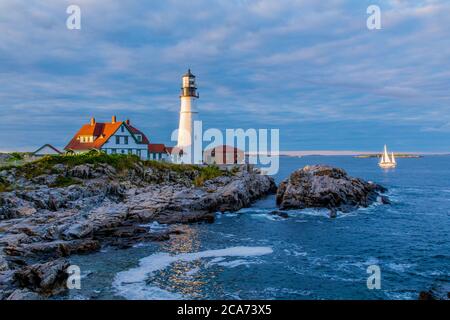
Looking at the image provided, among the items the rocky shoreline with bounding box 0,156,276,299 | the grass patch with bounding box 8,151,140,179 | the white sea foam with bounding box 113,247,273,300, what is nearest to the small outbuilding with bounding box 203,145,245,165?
the rocky shoreline with bounding box 0,156,276,299

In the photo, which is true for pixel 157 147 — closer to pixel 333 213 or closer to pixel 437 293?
pixel 333 213

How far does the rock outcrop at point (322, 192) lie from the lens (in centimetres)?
4434

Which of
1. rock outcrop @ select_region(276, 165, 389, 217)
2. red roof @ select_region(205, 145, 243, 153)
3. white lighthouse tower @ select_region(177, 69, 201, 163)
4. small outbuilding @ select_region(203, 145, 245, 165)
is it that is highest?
white lighthouse tower @ select_region(177, 69, 201, 163)

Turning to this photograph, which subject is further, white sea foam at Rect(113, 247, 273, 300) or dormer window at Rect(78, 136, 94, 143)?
dormer window at Rect(78, 136, 94, 143)

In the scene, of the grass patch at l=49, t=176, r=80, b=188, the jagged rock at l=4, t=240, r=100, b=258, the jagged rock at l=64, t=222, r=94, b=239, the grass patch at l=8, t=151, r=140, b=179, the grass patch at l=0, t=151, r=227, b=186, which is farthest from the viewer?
the grass patch at l=8, t=151, r=140, b=179

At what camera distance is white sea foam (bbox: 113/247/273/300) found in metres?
18.3

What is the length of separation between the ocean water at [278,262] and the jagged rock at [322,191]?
6335 mm

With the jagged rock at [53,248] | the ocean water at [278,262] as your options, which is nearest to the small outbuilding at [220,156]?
the ocean water at [278,262]

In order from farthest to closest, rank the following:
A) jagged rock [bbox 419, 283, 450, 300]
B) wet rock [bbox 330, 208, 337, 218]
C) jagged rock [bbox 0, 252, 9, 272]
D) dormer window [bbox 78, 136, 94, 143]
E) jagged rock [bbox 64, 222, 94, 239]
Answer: dormer window [bbox 78, 136, 94, 143] < wet rock [bbox 330, 208, 337, 218] < jagged rock [bbox 64, 222, 94, 239] < jagged rock [bbox 0, 252, 9, 272] < jagged rock [bbox 419, 283, 450, 300]

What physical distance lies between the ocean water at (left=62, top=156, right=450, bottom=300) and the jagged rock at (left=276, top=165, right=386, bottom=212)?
20.8ft

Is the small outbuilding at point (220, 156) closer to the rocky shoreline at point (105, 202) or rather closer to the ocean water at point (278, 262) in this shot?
the rocky shoreline at point (105, 202)

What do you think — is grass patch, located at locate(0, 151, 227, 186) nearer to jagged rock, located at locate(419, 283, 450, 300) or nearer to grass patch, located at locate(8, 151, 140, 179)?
grass patch, located at locate(8, 151, 140, 179)

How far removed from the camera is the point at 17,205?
3284 centimetres

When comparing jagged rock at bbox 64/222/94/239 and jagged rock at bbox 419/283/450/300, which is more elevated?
jagged rock at bbox 64/222/94/239
